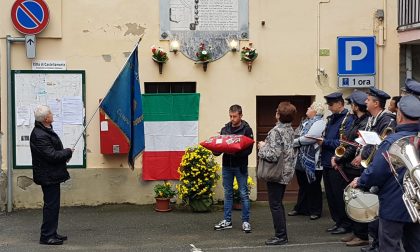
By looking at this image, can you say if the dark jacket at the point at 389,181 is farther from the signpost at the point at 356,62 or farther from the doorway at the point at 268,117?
the doorway at the point at 268,117

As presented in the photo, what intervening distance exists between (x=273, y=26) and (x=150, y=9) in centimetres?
221

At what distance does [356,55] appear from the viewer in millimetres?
10586

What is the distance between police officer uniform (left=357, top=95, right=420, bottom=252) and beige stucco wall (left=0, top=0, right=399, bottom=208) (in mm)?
5310

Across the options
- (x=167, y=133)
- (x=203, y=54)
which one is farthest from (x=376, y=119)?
(x=167, y=133)

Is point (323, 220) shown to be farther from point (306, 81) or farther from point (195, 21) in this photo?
point (195, 21)

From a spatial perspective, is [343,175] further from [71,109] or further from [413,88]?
[71,109]

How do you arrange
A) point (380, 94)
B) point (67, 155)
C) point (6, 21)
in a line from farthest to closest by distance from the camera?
point (6, 21) < point (67, 155) < point (380, 94)

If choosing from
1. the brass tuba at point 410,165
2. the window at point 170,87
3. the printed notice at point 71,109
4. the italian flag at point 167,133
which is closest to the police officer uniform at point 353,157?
the brass tuba at point 410,165

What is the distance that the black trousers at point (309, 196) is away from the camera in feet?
31.0

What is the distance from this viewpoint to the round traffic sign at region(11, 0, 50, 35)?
32.6 feet

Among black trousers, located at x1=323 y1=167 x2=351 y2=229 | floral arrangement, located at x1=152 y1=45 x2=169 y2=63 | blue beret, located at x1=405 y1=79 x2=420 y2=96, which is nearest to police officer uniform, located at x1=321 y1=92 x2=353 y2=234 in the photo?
black trousers, located at x1=323 y1=167 x2=351 y2=229

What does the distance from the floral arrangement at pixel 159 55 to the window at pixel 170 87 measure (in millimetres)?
485

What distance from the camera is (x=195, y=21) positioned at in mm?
10422

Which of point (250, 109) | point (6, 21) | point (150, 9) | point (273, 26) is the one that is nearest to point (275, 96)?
point (250, 109)
